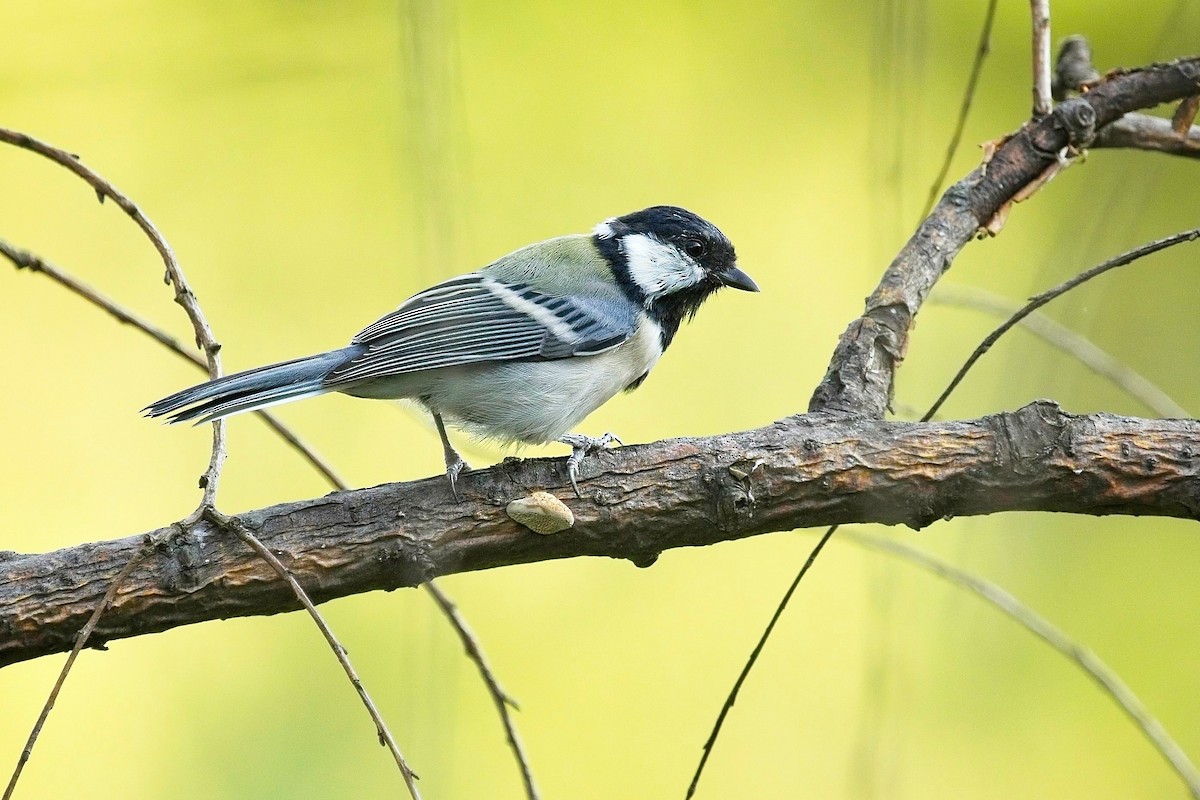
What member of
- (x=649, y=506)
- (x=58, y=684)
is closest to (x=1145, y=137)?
(x=649, y=506)

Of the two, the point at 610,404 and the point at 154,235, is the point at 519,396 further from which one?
the point at 610,404

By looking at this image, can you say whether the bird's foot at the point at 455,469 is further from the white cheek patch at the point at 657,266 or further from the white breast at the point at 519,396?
the white cheek patch at the point at 657,266

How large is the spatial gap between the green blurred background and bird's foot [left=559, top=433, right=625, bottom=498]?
1233 mm

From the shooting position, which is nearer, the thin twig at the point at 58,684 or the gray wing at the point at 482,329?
the thin twig at the point at 58,684

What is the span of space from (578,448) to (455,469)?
28 cm

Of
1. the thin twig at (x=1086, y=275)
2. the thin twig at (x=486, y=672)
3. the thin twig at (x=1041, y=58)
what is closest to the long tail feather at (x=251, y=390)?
the thin twig at (x=486, y=672)

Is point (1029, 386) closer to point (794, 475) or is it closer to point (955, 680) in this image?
point (955, 680)

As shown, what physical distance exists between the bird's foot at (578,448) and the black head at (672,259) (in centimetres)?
60

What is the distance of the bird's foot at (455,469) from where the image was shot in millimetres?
1997

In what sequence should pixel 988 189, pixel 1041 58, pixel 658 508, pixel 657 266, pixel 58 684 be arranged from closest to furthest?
pixel 58 684 → pixel 658 508 → pixel 1041 58 → pixel 988 189 → pixel 657 266

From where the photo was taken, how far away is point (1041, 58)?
2500 mm

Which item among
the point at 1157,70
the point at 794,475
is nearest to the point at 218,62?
the point at 794,475

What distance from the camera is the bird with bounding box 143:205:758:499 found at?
2346 millimetres

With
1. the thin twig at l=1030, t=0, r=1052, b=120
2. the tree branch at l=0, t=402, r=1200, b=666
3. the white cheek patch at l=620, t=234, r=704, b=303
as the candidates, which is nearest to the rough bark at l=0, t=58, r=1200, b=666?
the tree branch at l=0, t=402, r=1200, b=666
